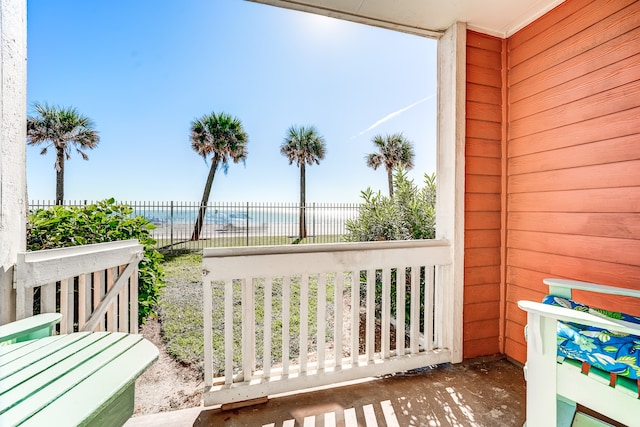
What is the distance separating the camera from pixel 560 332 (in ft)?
3.57

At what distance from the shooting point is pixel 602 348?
0.96m

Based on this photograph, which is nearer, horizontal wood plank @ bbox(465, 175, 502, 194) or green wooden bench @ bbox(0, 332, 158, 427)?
green wooden bench @ bbox(0, 332, 158, 427)

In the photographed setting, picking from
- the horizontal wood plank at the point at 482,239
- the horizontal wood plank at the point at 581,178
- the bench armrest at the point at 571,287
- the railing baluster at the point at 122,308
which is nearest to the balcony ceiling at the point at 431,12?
the horizontal wood plank at the point at 581,178

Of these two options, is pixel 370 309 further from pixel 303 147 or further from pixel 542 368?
pixel 303 147

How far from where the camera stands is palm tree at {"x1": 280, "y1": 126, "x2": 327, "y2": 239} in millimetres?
8891

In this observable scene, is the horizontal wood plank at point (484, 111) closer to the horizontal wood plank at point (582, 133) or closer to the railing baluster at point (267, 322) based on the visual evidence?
the horizontal wood plank at point (582, 133)

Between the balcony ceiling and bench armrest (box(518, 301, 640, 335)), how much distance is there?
71.1 inches

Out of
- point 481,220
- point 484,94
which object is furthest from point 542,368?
point 484,94

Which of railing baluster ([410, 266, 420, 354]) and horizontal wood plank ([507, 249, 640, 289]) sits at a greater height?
horizontal wood plank ([507, 249, 640, 289])

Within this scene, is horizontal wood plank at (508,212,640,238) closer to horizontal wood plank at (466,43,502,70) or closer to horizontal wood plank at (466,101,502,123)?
horizontal wood plank at (466,101,502,123)

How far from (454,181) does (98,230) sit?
2.37 m

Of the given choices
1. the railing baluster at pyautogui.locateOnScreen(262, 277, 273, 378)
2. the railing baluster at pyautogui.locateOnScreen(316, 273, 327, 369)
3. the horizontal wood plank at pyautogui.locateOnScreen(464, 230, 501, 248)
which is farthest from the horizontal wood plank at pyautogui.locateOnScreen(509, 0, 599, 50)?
the railing baluster at pyautogui.locateOnScreen(262, 277, 273, 378)

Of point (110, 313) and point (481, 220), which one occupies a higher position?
point (481, 220)

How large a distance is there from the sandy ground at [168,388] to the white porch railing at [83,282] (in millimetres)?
411
